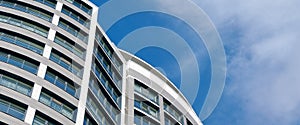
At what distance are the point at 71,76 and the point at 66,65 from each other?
1621mm

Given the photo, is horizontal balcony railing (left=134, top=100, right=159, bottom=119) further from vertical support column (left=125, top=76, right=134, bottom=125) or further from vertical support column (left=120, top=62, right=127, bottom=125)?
Answer: vertical support column (left=120, top=62, right=127, bottom=125)

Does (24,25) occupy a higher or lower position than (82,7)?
lower

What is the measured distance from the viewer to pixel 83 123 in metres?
41.9

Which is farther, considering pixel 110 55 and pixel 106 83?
pixel 110 55

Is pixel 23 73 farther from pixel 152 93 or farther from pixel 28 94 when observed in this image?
pixel 152 93

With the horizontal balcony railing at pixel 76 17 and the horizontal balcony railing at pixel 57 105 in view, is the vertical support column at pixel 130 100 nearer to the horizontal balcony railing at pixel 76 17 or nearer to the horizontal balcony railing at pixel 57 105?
the horizontal balcony railing at pixel 76 17

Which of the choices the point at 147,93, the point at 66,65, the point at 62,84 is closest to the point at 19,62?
the point at 62,84

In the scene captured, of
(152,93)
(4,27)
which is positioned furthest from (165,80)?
(4,27)

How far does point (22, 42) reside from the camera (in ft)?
150

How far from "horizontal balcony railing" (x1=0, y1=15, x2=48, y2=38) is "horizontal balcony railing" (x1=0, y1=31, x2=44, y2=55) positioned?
2.00 metres

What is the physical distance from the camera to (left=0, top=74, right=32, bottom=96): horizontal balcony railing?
4078 centimetres

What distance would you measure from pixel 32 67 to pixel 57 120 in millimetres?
5333

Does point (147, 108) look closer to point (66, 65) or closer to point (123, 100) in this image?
point (123, 100)

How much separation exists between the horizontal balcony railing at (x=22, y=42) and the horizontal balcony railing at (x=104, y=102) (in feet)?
15.4
